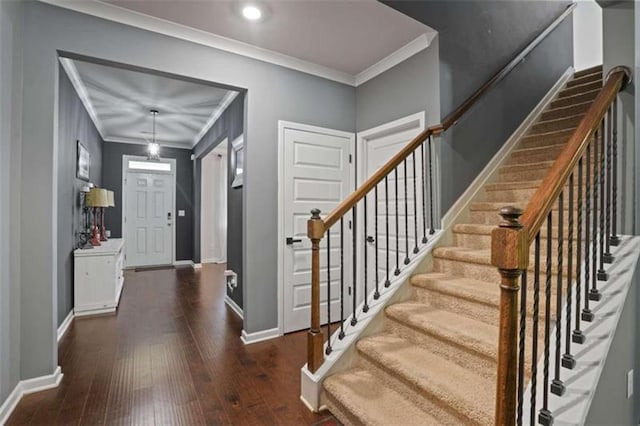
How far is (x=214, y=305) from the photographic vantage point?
4.07 m

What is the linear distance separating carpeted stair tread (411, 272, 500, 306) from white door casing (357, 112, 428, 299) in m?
0.49

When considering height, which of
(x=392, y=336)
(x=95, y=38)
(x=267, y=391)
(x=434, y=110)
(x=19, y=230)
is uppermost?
(x=95, y=38)

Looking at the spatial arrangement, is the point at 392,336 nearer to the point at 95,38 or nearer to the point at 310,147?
the point at 310,147

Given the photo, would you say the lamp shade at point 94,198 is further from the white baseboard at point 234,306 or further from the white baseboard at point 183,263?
the white baseboard at point 183,263

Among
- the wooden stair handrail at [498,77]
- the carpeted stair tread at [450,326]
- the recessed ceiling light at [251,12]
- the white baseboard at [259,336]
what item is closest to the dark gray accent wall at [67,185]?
the white baseboard at [259,336]

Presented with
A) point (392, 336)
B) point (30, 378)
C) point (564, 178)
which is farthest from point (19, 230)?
point (564, 178)

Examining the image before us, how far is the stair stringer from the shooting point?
1959mm

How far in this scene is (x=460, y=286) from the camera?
6.76ft

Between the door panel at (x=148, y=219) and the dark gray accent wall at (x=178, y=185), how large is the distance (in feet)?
0.46

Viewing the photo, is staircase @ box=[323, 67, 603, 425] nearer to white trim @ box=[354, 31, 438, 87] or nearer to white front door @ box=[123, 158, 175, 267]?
white trim @ box=[354, 31, 438, 87]

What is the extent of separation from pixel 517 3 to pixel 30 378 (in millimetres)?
5333

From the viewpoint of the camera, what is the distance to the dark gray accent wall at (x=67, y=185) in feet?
10.5

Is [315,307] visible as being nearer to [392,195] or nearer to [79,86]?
[392,195]

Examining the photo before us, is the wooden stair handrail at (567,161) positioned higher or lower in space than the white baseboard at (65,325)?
higher
